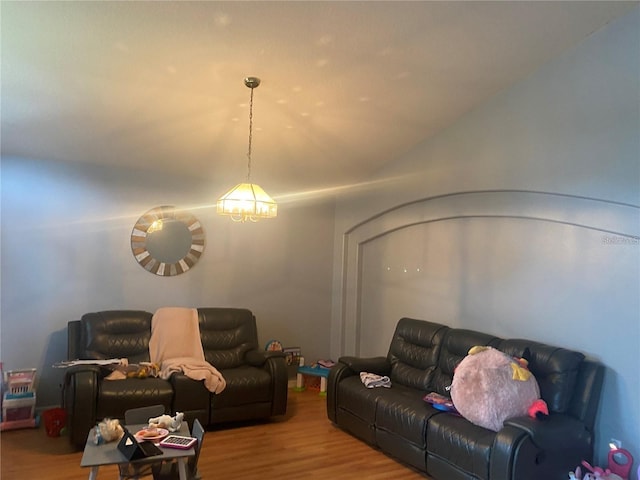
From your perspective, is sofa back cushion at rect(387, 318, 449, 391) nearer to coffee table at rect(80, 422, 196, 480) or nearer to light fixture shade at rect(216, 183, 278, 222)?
light fixture shade at rect(216, 183, 278, 222)

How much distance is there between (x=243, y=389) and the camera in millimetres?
4312

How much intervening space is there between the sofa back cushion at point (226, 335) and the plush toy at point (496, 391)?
7.28ft

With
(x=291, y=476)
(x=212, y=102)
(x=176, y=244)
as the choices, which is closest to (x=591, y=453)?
(x=291, y=476)

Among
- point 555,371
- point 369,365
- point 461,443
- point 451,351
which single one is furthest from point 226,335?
point 555,371

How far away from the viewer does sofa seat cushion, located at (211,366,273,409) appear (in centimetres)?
423

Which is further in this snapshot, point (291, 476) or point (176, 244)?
point (176, 244)

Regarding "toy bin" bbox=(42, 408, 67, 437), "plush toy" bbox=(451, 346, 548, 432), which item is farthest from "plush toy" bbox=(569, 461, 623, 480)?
"toy bin" bbox=(42, 408, 67, 437)

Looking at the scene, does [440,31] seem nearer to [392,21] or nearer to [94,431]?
[392,21]

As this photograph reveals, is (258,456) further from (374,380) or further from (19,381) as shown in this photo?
(19,381)

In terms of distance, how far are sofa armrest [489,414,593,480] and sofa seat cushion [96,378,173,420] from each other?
2.55 m

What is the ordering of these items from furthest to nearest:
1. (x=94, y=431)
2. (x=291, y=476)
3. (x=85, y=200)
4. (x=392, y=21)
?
1. (x=85, y=200)
2. (x=291, y=476)
3. (x=392, y=21)
4. (x=94, y=431)

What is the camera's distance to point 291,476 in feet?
11.3

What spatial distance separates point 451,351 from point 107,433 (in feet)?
8.78

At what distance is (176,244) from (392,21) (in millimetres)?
3193
